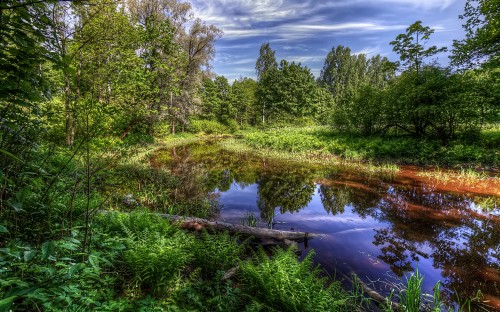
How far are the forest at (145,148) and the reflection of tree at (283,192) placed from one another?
1.12ft

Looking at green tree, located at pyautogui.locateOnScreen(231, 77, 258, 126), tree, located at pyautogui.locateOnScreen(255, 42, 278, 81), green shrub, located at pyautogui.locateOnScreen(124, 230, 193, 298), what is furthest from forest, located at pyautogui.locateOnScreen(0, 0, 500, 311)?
tree, located at pyautogui.locateOnScreen(255, 42, 278, 81)

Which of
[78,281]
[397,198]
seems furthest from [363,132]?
[78,281]

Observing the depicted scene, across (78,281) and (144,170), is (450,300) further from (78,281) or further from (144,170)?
(144,170)

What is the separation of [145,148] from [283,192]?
12.9m

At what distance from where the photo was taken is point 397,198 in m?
9.29

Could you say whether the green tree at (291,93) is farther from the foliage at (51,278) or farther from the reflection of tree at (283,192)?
the foliage at (51,278)

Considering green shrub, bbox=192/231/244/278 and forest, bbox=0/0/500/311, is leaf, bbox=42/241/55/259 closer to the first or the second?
forest, bbox=0/0/500/311

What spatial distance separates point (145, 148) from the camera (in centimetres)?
1895

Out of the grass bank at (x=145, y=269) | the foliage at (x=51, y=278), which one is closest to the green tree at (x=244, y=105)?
the grass bank at (x=145, y=269)

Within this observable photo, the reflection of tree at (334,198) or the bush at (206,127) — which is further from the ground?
the bush at (206,127)

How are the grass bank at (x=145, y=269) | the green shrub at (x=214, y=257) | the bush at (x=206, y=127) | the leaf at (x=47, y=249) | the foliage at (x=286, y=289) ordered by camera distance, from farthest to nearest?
the bush at (x=206, y=127), the green shrub at (x=214, y=257), the foliage at (x=286, y=289), the grass bank at (x=145, y=269), the leaf at (x=47, y=249)

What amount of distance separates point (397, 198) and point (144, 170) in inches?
426

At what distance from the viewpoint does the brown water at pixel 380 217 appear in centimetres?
491

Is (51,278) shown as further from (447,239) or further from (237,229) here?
(447,239)
